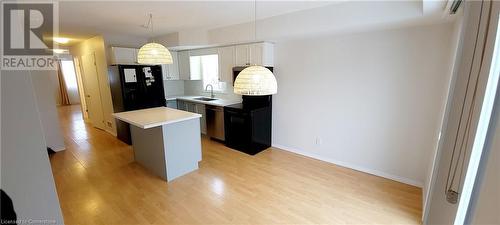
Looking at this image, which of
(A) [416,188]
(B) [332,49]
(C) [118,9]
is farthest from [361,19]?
(C) [118,9]

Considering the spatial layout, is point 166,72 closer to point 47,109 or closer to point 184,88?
point 184,88

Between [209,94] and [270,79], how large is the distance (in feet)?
11.8

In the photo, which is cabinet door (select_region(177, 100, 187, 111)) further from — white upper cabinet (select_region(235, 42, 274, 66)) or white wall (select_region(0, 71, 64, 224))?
white wall (select_region(0, 71, 64, 224))

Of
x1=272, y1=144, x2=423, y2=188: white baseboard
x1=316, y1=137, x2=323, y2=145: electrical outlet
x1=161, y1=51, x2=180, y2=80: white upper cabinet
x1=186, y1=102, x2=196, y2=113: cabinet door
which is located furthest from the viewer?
x1=161, y1=51, x2=180, y2=80: white upper cabinet

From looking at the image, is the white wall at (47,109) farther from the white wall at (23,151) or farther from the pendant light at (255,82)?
the pendant light at (255,82)

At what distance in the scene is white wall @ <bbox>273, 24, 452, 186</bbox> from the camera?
2576mm

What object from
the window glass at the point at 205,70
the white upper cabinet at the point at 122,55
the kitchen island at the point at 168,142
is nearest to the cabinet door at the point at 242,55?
the window glass at the point at 205,70

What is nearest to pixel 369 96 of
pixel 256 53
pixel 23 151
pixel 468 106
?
pixel 256 53

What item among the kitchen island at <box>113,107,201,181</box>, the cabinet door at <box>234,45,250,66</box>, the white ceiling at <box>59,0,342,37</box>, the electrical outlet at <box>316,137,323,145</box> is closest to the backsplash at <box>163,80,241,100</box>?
the cabinet door at <box>234,45,250,66</box>

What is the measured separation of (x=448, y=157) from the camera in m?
1.22

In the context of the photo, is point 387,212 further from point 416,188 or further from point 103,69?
point 103,69

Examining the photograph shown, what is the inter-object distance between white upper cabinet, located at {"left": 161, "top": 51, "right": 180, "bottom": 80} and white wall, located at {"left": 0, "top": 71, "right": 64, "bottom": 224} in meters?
4.38

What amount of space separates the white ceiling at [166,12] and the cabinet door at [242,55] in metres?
0.51

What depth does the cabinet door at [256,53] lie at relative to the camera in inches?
148
